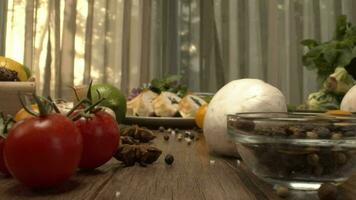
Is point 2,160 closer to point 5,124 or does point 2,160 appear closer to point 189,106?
point 5,124

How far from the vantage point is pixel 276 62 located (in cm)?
265

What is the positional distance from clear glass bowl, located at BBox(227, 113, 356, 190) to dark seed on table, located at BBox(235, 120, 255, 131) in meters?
0.01

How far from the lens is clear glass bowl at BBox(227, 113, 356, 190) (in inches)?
18.1

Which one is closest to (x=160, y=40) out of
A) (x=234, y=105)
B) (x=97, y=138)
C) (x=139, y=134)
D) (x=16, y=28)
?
(x=16, y=28)

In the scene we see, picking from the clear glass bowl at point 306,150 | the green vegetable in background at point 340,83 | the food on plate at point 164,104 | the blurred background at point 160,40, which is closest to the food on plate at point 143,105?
the food on plate at point 164,104

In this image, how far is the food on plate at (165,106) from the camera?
1401 mm

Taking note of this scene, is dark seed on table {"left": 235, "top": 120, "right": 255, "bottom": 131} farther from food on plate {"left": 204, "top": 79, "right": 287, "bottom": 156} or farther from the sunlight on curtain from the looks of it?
the sunlight on curtain

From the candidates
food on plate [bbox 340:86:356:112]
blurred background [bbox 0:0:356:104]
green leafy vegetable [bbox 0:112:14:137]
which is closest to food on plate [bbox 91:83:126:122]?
food on plate [bbox 340:86:356:112]

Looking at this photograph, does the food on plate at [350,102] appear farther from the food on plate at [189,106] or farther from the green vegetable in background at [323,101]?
the food on plate at [189,106]

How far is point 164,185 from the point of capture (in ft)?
1.69

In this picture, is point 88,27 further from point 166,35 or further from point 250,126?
point 250,126

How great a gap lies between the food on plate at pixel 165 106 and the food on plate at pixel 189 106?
23 mm

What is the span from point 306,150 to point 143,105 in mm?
Answer: 1008

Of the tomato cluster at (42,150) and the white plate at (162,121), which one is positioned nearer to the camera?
the tomato cluster at (42,150)
